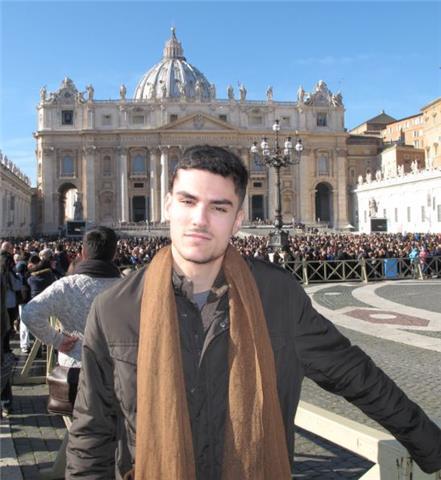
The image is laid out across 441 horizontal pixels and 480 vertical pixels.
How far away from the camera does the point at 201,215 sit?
2.07 metres

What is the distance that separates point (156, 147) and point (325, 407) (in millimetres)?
66753

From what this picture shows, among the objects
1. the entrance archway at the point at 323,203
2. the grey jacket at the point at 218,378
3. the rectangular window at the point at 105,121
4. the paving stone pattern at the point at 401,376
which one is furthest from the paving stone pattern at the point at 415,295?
the rectangular window at the point at 105,121

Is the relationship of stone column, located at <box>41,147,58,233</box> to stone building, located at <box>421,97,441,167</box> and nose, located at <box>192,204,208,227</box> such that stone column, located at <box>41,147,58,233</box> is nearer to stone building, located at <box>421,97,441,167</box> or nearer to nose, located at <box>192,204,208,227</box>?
stone building, located at <box>421,97,441,167</box>

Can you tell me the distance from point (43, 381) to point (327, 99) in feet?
239

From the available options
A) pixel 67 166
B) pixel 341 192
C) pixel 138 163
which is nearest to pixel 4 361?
pixel 138 163

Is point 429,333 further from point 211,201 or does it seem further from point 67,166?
point 67,166

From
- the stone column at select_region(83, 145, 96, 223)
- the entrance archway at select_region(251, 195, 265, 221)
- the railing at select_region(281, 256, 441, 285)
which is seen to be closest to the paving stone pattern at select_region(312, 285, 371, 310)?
the railing at select_region(281, 256, 441, 285)

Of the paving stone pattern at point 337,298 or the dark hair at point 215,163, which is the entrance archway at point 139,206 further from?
the dark hair at point 215,163

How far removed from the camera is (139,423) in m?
1.93

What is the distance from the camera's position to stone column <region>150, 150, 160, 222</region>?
232 feet

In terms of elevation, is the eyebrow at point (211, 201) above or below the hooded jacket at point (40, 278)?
above

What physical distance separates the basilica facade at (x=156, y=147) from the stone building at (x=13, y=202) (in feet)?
26.6

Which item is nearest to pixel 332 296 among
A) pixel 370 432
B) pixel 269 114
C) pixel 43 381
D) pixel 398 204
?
pixel 43 381

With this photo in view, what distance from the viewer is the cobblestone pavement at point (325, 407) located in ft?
14.9
